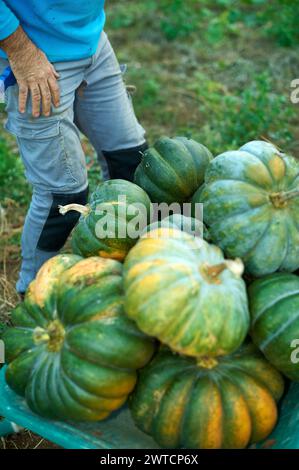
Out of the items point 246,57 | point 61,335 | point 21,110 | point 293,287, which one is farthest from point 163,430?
point 246,57

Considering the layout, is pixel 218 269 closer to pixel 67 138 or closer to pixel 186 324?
pixel 186 324

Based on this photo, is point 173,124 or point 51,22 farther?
point 173,124

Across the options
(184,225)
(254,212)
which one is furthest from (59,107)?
(254,212)

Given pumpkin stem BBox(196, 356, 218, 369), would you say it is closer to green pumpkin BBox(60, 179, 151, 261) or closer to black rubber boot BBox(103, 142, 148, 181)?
green pumpkin BBox(60, 179, 151, 261)

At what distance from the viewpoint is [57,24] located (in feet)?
9.39

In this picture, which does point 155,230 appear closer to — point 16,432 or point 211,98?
point 16,432

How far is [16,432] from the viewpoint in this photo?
3088 mm

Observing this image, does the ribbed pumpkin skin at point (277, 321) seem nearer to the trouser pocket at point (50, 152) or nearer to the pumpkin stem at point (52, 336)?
the pumpkin stem at point (52, 336)

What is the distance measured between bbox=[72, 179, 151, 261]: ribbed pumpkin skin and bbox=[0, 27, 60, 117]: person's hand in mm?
547

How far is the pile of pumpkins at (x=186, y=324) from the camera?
1.99 metres

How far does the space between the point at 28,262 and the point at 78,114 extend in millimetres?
848

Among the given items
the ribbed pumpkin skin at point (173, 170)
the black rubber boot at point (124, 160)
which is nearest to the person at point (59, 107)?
the black rubber boot at point (124, 160)

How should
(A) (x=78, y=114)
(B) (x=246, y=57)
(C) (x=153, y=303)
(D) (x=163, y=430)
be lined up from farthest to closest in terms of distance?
(B) (x=246, y=57) → (A) (x=78, y=114) → (D) (x=163, y=430) → (C) (x=153, y=303)

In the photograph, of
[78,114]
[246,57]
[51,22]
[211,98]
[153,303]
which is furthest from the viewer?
[246,57]
